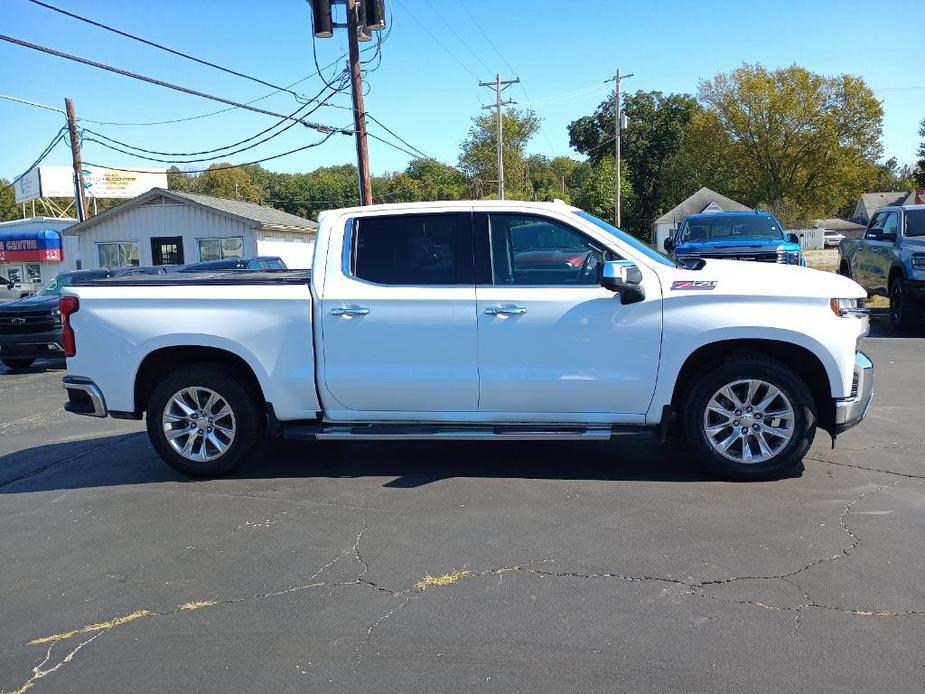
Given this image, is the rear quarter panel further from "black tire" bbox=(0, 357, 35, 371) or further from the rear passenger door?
"black tire" bbox=(0, 357, 35, 371)

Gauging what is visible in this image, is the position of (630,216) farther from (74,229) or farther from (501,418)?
(501,418)

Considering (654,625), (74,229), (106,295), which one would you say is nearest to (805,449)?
(654,625)

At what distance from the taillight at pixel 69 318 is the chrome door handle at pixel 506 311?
121 inches

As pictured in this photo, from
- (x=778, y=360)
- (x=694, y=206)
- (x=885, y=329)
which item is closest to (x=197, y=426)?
(x=778, y=360)

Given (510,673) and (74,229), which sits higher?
(74,229)

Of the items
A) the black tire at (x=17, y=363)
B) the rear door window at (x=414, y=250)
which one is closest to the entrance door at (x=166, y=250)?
the black tire at (x=17, y=363)

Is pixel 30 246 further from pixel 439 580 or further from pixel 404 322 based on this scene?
pixel 439 580

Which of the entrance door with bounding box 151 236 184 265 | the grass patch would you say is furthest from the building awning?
the grass patch

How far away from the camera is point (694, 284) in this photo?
17.5 ft

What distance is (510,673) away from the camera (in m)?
3.23

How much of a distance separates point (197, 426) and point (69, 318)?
1.24 m

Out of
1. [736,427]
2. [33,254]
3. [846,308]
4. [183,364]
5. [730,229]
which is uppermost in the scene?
[33,254]

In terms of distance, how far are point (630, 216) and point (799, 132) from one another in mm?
25948

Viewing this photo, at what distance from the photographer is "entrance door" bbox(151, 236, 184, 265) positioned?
30.2 meters
